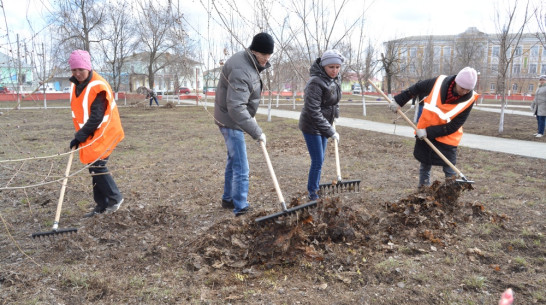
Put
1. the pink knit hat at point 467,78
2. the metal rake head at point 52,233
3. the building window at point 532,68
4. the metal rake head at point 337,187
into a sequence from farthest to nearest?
the building window at point 532,68 < the metal rake head at point 337,187 < the pink knit hat at point 467,78 < the metal rake head at point 52,233

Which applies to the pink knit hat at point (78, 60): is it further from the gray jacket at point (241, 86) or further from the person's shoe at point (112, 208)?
the person's shoe at point (112, 208)

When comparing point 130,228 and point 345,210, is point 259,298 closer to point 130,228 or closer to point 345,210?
point 345,210

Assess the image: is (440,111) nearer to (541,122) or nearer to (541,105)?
(541,105)

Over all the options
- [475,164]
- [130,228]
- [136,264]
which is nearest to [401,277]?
[136,264]

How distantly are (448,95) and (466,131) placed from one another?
845 centimetres

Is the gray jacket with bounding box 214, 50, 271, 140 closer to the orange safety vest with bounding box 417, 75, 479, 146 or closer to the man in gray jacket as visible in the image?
the man in gray jacket

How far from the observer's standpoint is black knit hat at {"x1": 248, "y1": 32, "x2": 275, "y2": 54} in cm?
360

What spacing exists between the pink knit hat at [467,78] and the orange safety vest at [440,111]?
0.88ft

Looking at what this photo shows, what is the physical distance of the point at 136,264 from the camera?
3109 millimetres

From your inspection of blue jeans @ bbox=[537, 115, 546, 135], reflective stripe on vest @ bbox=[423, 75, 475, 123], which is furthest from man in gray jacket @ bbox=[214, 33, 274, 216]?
blue jeans @ bbox=[537, 115, 546, 135]

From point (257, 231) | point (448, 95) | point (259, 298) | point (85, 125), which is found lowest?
point (259, 298)

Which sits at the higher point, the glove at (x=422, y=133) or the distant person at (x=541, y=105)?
the distant person at (x=541, y=105)

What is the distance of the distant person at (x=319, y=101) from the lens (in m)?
4.09

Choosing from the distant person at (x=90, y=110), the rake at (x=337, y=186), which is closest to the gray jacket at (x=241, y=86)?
the rake at (x=337, y=186)
